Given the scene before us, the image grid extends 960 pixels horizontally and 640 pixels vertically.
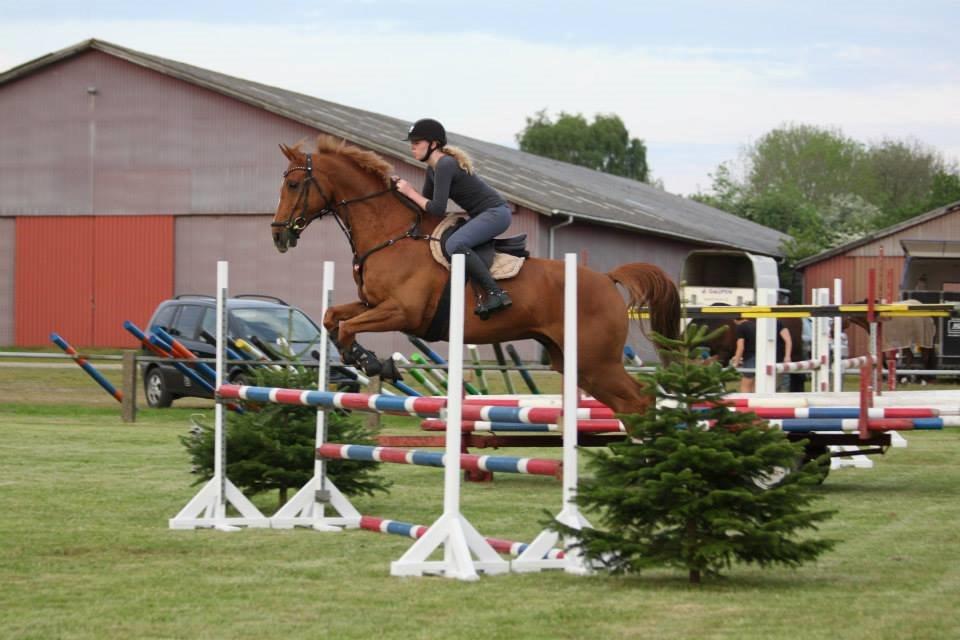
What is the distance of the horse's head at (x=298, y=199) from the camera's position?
9.65 meters

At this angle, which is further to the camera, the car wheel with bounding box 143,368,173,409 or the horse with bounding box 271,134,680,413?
the car wheel with bounding box 143,368,173,409

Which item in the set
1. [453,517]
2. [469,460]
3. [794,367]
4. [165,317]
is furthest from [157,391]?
[453,517]

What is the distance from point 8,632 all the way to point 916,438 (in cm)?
1513

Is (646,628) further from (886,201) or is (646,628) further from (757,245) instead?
(886,201)

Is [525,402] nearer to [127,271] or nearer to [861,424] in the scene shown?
[861,424]

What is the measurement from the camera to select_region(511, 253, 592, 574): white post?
24.1 ft

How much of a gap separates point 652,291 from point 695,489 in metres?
3.23

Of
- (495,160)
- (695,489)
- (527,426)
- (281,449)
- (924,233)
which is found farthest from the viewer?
(924,233)

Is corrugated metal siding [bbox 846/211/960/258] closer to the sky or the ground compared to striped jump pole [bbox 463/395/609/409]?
closer to the sky

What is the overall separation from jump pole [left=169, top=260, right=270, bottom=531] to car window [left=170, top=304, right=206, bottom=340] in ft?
41.4

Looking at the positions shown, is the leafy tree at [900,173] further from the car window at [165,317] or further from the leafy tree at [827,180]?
the car window at [165,317]

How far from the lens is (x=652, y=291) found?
394 inches

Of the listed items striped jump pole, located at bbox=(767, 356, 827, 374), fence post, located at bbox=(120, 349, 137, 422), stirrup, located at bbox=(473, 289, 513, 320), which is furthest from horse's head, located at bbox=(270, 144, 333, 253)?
fence post, located at bbox=(120, 349, 137, 422)

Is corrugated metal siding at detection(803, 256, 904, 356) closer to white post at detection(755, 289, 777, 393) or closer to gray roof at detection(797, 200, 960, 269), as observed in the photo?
gray roof at detection(797, 200, 960, 269)
